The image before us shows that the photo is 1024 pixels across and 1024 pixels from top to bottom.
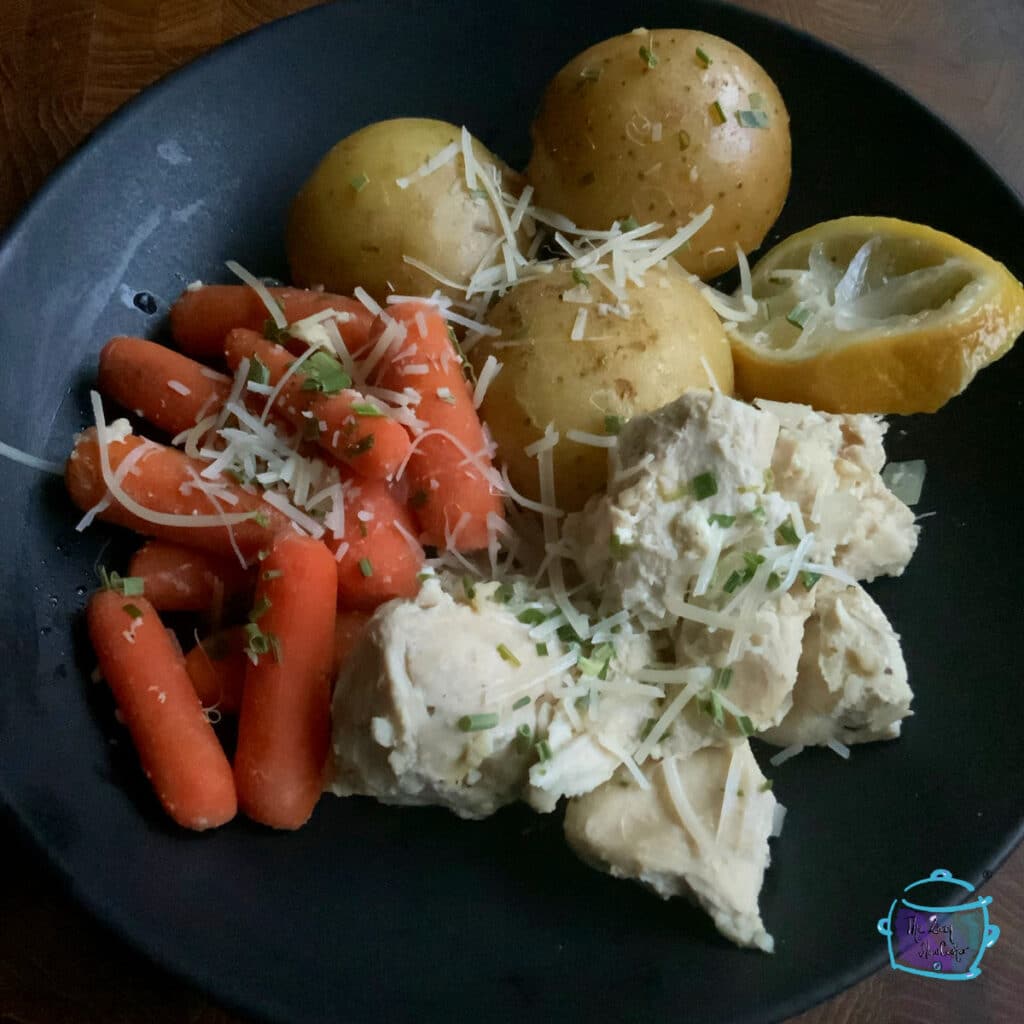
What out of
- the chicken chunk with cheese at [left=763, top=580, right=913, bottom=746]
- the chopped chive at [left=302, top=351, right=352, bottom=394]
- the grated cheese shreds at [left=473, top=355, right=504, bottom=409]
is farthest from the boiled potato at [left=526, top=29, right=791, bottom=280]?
the chicken chunk with cheese at [left=763, top=580, right=913, bottom=746]

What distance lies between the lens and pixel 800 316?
98 cm

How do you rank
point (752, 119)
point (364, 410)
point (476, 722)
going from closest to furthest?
point (476, 722), point (364, 410), point (752, 119)

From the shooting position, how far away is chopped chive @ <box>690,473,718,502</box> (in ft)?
2.64

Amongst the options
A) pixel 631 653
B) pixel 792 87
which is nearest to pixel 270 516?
pixel 631 653

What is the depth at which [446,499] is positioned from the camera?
90cm

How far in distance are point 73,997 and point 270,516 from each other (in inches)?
20.0

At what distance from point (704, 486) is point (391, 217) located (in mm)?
454

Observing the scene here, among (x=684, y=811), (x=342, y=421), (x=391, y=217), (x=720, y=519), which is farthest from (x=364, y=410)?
(x=684, y=811)

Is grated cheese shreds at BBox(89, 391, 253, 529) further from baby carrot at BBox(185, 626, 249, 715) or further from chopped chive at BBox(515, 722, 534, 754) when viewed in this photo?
chopped chive at BBox(515, 722, 534, 754)

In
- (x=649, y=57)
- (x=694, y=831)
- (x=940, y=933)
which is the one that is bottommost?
(x=940, y=933)

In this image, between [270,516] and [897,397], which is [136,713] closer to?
[270,516]

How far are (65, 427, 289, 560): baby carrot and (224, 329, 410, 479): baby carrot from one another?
0.09m

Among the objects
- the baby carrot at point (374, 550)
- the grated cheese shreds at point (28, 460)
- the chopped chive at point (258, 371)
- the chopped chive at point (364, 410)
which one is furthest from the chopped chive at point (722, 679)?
the grated cheese shreds at point (28, 460)

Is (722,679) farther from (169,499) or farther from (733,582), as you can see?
(169,499)
